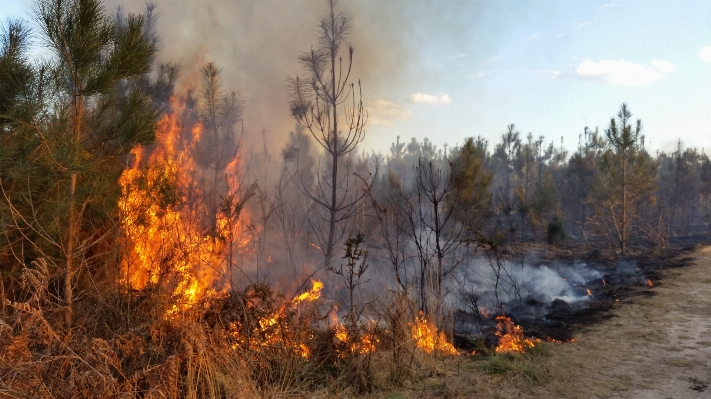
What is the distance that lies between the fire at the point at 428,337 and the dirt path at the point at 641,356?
122 centimetres

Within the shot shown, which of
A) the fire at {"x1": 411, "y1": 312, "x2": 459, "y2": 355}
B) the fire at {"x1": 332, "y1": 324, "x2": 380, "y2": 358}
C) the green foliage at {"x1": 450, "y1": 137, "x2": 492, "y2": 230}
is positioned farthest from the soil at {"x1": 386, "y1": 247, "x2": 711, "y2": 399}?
the green foliage at {"x1": 450, "y1": 137, "x2": 492, "y2": 230}

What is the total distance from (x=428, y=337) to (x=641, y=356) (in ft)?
9.98

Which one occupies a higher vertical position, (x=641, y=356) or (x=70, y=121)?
(x=70, y=121)

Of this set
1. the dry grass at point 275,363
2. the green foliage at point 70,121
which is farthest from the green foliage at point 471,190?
the green foliage at point 70,121

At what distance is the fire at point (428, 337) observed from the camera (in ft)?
16.7

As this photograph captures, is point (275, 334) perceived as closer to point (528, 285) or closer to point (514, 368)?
point (514, 368)

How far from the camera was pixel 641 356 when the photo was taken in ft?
18.6

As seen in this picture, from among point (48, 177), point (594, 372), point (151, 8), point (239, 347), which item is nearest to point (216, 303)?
point (239, 347)

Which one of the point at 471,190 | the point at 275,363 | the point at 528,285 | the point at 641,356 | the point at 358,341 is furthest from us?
the point at 471,190

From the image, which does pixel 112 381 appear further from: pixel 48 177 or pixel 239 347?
pixel 48 177

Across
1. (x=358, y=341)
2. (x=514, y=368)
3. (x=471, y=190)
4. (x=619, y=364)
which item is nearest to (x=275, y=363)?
(x=358, y=341)

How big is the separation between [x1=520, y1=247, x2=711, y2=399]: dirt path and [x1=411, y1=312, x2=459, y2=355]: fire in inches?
48.2

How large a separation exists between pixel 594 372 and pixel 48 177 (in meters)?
6.55

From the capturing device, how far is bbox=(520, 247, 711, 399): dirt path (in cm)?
446
